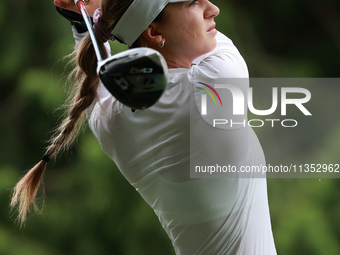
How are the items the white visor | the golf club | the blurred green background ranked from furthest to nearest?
the blurred green background → the white visor → the golf club

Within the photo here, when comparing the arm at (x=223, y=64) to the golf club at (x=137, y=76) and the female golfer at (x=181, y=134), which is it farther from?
the golf club at (x=137, y=76)

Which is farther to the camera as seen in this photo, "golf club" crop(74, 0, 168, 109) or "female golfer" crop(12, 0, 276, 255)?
"female golfer" crop(12, 0, 276, 255)

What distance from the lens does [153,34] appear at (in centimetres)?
63

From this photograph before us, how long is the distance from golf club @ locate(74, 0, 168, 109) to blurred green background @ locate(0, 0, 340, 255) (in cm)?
133

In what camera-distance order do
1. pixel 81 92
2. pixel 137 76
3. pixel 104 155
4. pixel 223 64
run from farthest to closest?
1. pixel 104 155
2. pixel 81 92
3. pixel 223 64
4. pixel 137 76

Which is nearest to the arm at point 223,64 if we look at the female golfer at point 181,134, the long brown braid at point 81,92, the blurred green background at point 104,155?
the female golfer at point 181,134

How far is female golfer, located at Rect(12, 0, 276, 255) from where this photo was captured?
61 cm

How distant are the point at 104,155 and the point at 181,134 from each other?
1.24 m

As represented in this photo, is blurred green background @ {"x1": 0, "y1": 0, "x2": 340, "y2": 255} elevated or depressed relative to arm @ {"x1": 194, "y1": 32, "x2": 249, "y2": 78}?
depressed

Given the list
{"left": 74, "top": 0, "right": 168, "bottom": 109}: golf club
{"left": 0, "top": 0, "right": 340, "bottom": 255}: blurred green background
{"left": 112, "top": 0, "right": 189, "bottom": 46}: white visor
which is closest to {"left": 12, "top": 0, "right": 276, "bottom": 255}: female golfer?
{"left": 112, "top": 0, "right": 189, "bottom": 46}: white visor

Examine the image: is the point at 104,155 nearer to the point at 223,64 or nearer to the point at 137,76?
the point at 223,64

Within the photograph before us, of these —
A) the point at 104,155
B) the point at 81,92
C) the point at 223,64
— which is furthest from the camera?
the point at 104,155

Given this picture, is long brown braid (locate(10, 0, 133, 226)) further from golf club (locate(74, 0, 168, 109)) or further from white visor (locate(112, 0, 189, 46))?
golf club (locate(74, 0, 168, 109))

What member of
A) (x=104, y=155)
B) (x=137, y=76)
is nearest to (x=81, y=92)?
(x=137, y=76)
